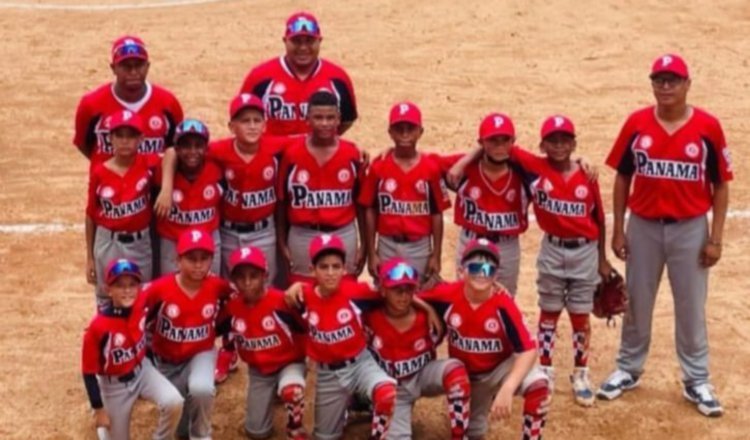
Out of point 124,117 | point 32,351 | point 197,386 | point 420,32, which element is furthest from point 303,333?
point 420,32

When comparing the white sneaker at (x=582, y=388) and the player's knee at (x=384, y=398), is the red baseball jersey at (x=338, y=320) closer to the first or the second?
the player's knee at (x=384, y=398)

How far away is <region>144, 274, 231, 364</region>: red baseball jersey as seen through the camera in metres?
7.27

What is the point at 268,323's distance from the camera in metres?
7.39

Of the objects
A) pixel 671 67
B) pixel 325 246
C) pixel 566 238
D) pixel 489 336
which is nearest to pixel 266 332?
pixel 325 246

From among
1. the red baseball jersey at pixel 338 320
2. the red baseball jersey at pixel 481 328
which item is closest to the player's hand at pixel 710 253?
the red baseball jersey at pixel 481 328

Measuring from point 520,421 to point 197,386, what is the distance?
2.01 meters

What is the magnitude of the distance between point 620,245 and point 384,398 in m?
1.86

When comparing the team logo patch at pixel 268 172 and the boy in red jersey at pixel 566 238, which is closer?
the boy in red jersey at pixel 566 238

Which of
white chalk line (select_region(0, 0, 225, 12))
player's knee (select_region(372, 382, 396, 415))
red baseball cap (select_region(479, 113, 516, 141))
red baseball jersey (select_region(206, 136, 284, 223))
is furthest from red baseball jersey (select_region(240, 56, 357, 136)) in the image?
white chalk line (select_region(0, 0, 225, 12))

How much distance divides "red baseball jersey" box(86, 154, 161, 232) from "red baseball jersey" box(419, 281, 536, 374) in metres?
1.74

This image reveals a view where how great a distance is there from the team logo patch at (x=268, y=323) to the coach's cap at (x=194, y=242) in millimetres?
513

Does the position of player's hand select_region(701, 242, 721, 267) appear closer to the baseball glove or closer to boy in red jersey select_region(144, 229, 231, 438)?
the baseball glove

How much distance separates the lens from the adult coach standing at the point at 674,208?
7500 mm

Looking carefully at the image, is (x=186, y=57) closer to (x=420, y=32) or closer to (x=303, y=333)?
(x=420, y=32)
